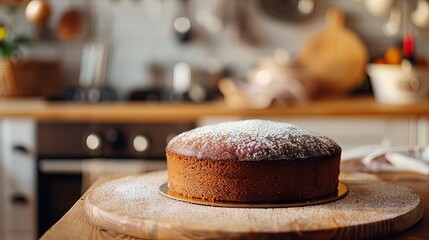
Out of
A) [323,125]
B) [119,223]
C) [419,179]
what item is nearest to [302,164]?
[119,223]

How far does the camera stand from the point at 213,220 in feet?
3.03

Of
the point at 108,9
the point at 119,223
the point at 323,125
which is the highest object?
the point at 108,9

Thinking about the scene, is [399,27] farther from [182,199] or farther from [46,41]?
[182,199]

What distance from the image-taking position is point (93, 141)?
9.47 feet

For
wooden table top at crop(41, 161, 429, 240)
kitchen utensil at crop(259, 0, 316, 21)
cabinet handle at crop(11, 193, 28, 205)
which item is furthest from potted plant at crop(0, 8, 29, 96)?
wooden table top at crop(41, 161, 429, 240)

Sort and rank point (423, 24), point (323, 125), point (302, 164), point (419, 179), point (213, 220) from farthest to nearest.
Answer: point (423, 24) → point (323, 125) → point (419, 179) → point (302, 164) → point (213, 220)

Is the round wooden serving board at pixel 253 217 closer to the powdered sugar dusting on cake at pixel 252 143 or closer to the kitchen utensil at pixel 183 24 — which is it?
the powdered sugar dusting on cake at pixel 252 143

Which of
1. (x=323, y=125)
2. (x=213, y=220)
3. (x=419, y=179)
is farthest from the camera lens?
(x=323, y=125)

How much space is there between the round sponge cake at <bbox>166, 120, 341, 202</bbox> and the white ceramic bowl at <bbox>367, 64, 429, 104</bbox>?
2.09 m

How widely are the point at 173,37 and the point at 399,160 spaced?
2236mm

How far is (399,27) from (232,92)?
98 cm

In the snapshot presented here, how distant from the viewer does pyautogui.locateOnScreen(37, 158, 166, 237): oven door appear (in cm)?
288

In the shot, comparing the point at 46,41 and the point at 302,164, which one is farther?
the point at 46,41

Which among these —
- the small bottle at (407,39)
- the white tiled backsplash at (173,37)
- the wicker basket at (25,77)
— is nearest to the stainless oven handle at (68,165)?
the wicker basket at (25,77)
